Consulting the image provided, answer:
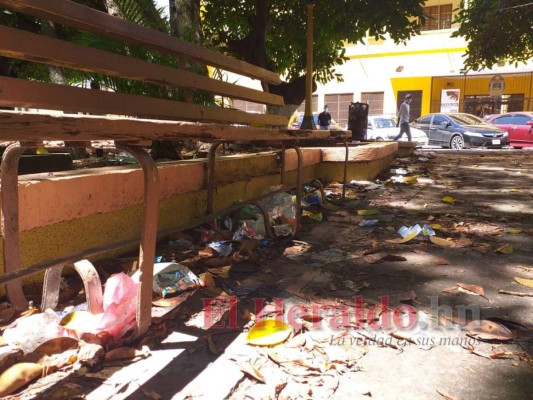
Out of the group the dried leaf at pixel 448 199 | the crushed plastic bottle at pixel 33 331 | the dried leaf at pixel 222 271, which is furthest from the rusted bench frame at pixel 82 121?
the dried leaf at pixel 448 199

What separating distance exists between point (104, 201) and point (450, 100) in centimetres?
2570

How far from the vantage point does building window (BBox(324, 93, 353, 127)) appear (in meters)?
26.7

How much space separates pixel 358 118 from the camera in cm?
1028

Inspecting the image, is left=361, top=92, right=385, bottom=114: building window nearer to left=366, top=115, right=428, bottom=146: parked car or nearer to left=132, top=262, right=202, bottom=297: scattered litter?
left=366, top=115, right=428, bottom=146: parked car

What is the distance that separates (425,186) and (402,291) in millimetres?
4132

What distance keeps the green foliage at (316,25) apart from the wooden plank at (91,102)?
4.18 metres

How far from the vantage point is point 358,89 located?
26.3 m

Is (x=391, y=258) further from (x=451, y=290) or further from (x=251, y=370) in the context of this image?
(x=251, y=370)

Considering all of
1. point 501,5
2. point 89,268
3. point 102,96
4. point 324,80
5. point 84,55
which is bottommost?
point 89,268

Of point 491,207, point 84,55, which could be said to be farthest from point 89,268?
point 491,207

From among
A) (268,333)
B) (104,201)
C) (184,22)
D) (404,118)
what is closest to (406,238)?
(268,333)

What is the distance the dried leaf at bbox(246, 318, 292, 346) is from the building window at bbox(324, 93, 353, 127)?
25466 mm

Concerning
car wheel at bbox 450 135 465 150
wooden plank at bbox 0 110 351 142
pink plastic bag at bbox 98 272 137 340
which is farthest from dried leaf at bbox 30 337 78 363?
car wheel at bbox 450 135 465 150

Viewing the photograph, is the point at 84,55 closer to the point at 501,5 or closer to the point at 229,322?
the point at 229,322
